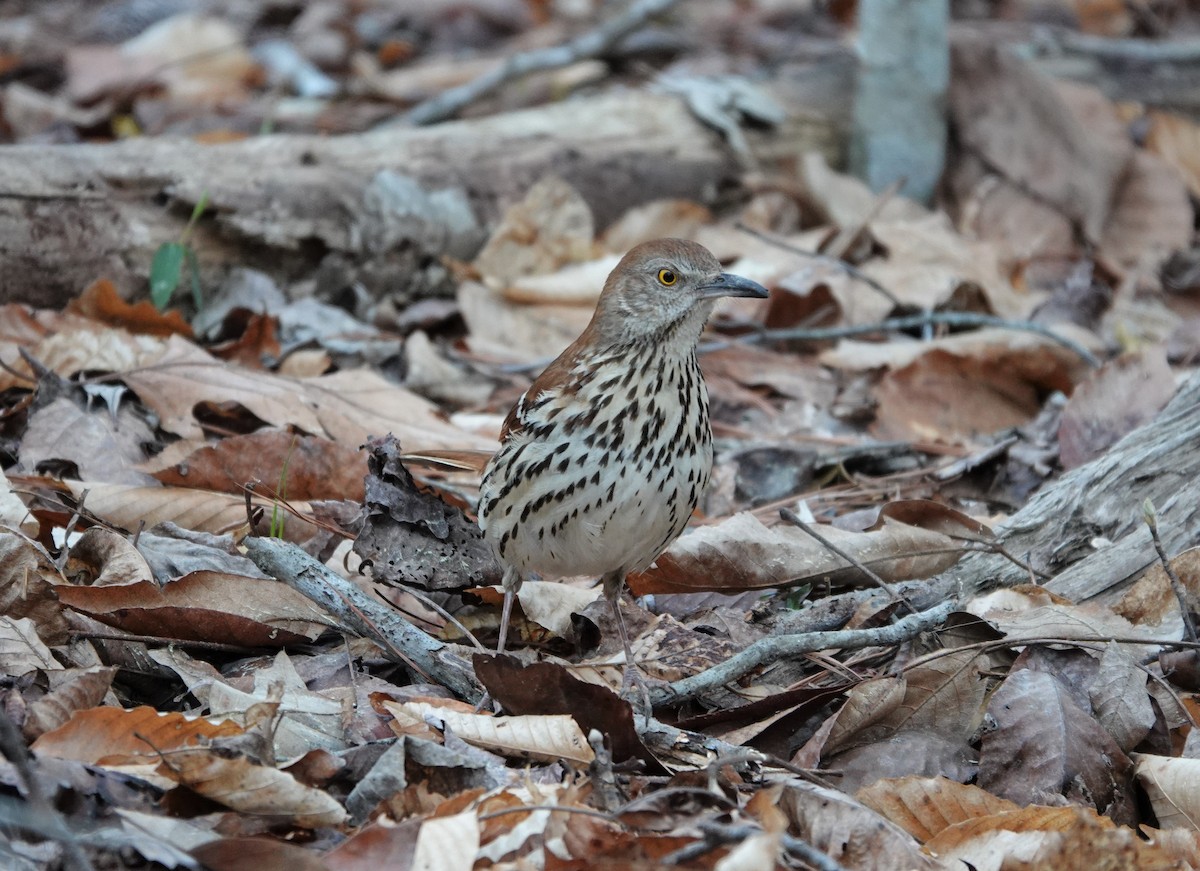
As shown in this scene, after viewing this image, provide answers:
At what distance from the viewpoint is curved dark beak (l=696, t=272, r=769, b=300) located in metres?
4.11

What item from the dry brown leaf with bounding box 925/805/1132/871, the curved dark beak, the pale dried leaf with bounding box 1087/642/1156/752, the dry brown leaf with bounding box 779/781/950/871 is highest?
the curved dark beak

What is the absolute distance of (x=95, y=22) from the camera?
1095cm

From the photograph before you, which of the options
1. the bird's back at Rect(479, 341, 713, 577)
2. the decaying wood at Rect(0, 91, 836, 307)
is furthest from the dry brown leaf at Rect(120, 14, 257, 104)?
the bird's back at Rect(479, 341, 713, 577)

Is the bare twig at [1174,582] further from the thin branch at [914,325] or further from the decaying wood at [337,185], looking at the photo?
the decaying wood at [337,185]

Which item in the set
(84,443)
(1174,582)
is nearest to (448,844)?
(1174,582)

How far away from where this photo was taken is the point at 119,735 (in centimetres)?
280

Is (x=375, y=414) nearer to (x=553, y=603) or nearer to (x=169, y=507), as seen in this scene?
(x=169, y=507)

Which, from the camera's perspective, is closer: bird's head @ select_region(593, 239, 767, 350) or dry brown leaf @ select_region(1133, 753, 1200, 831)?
dry brown leaf @ select_region(1133, 753, 1200, 831)

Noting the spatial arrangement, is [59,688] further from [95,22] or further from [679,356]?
[95,22]

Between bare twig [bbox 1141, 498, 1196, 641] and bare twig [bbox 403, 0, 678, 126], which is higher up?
bare twig [bbox 403, 0, 678, 126]

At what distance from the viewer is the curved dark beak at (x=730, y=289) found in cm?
411

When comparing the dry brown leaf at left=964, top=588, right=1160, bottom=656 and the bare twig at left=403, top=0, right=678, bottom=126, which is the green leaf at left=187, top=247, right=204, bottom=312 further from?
the dry brown leaf at left=964, top=588, right=1160, bottom=656

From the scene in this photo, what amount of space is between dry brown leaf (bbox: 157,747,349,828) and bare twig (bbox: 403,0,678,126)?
5.83 meters

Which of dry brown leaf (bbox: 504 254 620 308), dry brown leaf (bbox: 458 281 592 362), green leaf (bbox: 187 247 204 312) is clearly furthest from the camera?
dry brown leaf (bbox: 504 254 620 308)
